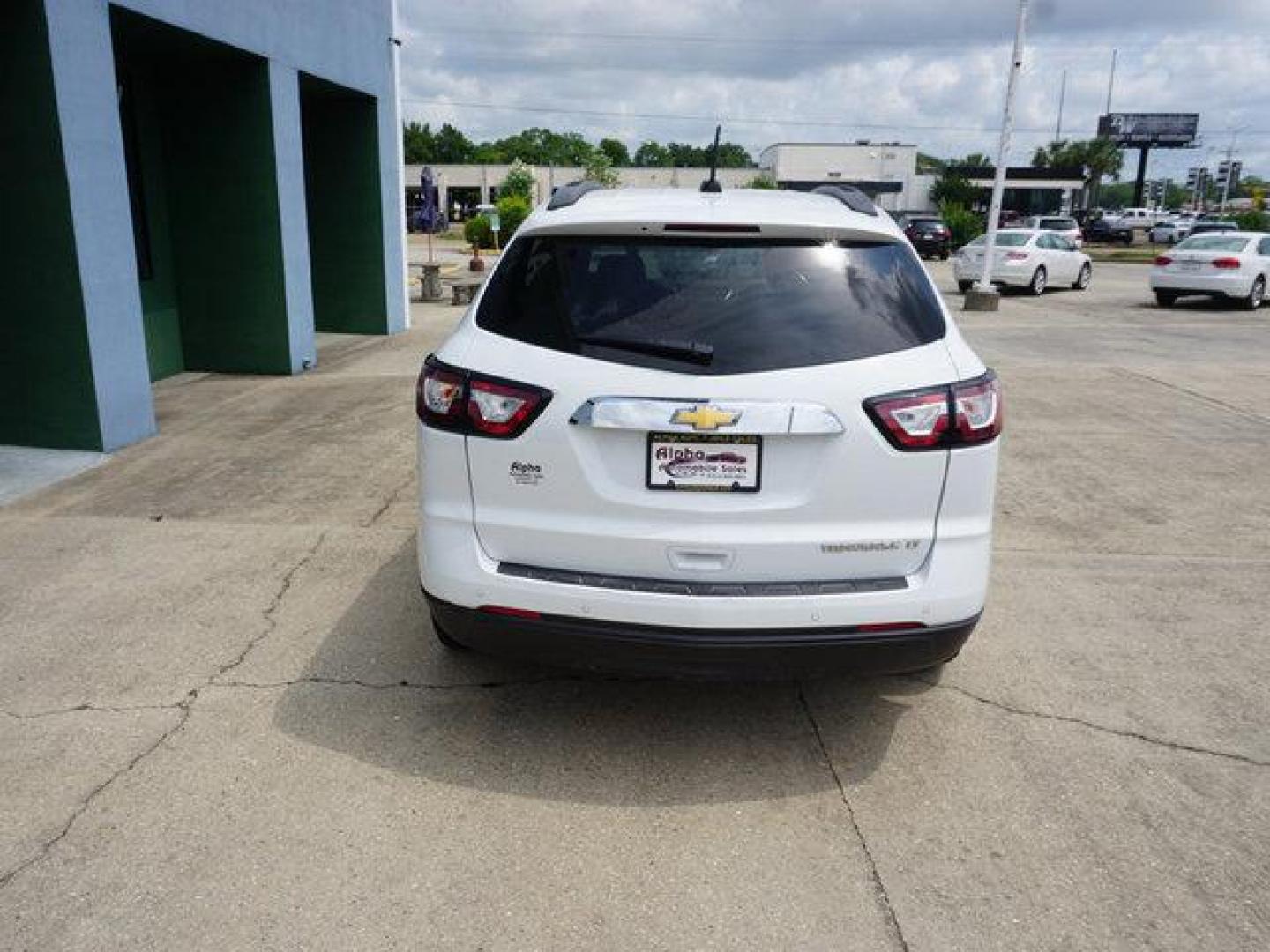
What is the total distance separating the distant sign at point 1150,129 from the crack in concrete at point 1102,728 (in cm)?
10879

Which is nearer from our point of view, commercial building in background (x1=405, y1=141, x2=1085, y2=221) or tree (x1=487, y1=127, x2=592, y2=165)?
commercial building in background (x1=405, y1=141, x2=1085, y2=221)

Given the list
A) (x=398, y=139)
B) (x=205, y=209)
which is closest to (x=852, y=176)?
(x=398, y=139)

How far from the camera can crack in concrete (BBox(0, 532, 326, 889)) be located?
113 inches

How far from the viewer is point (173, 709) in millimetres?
3689

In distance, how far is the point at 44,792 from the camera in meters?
3.15

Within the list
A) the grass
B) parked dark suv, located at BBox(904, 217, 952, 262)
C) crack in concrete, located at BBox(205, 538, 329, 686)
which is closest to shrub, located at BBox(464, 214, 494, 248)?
parked dark suv, located at BBox(904, 217, 952, 262)

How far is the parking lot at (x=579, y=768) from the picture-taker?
2646 mm

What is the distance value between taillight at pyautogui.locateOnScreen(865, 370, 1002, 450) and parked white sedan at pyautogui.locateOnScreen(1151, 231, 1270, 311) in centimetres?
2005

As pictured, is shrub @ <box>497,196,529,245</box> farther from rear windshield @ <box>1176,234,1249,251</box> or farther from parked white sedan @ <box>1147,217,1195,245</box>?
parked white sedan @ <box>1147,217,1195,245</box>

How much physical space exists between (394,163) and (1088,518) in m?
11.2

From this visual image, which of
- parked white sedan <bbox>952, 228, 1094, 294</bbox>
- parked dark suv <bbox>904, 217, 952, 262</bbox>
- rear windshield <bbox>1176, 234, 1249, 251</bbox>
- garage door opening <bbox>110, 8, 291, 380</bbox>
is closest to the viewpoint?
garage door opening <bbox>110, 8, 291, 380</bbox>

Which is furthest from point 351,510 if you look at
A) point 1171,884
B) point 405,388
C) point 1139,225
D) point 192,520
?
point 1139,225

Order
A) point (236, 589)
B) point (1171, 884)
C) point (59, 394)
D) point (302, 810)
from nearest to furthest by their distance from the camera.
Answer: point (1171, 884) < point (302, 810) < point (236, 589) < point (59, 394)

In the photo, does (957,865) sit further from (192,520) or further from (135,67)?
(135,67)
